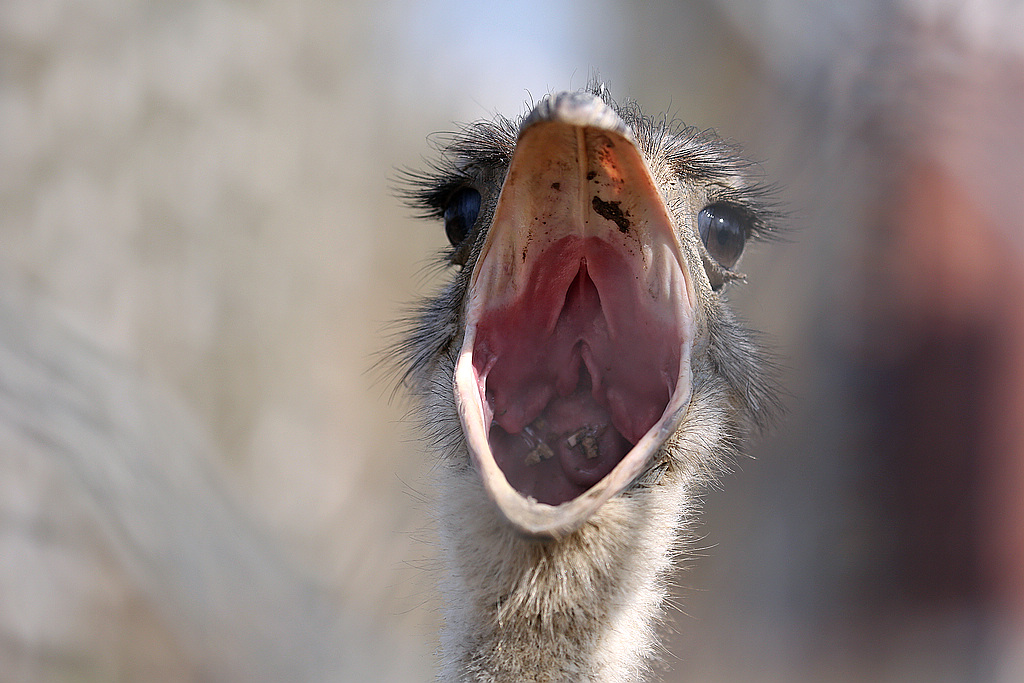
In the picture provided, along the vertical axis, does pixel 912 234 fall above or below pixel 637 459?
above

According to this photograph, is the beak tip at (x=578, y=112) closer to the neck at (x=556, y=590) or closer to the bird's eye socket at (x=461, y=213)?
the neck at (x=556, y=590)

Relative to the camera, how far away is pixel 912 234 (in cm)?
214

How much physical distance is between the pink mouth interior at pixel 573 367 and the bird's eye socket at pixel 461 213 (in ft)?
1.07

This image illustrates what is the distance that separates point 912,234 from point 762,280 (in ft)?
4.10

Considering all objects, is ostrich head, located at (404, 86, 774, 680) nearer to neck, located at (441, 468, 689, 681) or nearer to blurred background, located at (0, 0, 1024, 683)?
neck, located at (441, 468, 689, 681)

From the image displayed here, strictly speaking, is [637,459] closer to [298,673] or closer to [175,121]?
[298,673]

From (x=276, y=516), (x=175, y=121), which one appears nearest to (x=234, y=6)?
(x=175, y=121)

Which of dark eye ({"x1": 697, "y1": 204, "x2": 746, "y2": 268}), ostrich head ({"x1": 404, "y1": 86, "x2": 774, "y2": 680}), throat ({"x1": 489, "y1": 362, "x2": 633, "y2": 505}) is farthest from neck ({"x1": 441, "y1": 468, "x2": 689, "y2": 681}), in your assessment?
dark eye ({"x1": 697, "y1": 204, "x2": 746, "y2": 268})

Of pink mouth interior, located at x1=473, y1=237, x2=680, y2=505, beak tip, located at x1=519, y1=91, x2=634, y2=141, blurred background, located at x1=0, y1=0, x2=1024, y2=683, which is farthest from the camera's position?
blurred background, located at x1=0, y1=0, x2=1024, y2=683

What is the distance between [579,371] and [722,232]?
1.31ft

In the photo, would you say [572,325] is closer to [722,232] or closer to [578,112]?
[722,232]

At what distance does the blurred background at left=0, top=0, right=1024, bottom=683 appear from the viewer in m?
1.86

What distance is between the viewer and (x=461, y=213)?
1602 millimetres

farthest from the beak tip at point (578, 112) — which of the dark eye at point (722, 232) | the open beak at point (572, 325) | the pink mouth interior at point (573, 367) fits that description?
the dark eye at point (722, 232)
